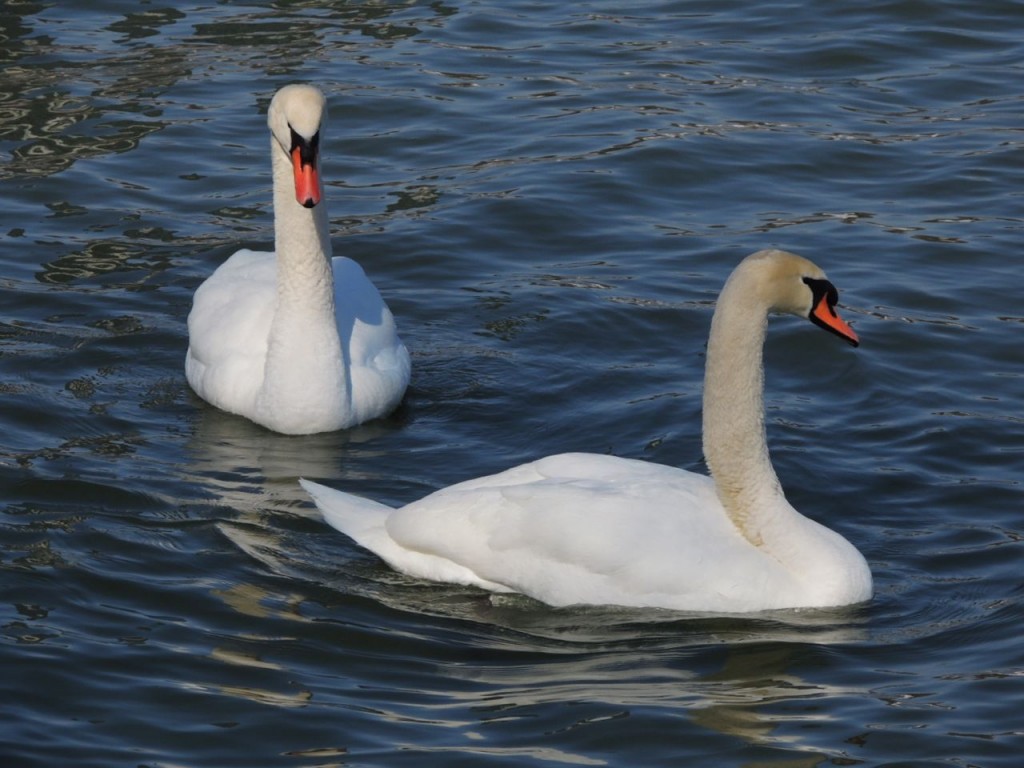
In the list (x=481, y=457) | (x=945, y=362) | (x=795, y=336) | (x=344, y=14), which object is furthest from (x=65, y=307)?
(x=344, y=14)

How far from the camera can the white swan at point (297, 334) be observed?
9.16 meters

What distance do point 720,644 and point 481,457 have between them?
2.23 m

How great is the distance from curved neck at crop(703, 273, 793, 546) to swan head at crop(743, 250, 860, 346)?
9 cm

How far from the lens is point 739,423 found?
7.34m

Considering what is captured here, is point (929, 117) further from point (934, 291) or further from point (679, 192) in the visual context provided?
point (934, 291)

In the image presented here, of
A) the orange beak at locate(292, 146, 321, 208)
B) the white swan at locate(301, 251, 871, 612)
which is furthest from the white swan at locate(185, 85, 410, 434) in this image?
the white swan at locate(301, 251, 871, 612)

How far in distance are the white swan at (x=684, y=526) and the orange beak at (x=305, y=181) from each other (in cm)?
191

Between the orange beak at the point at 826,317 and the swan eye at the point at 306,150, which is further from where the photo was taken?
the swan eye at the point at 306,150

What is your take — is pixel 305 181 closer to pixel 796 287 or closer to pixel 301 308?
pixel 301 308

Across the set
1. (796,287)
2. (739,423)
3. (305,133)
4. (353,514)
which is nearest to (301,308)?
(305,133)

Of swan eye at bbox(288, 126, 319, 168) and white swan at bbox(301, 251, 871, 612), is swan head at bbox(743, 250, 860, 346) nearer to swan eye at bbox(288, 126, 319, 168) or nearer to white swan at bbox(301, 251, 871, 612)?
white swan at bbox(301, 251, 871, 612)

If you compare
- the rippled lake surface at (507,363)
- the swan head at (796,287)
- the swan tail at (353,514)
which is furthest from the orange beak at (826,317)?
the swan tail at (353,514)

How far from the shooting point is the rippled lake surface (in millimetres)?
6434

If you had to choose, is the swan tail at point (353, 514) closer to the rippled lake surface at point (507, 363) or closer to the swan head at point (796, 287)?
the rippled lake surface at point (507, 363)
